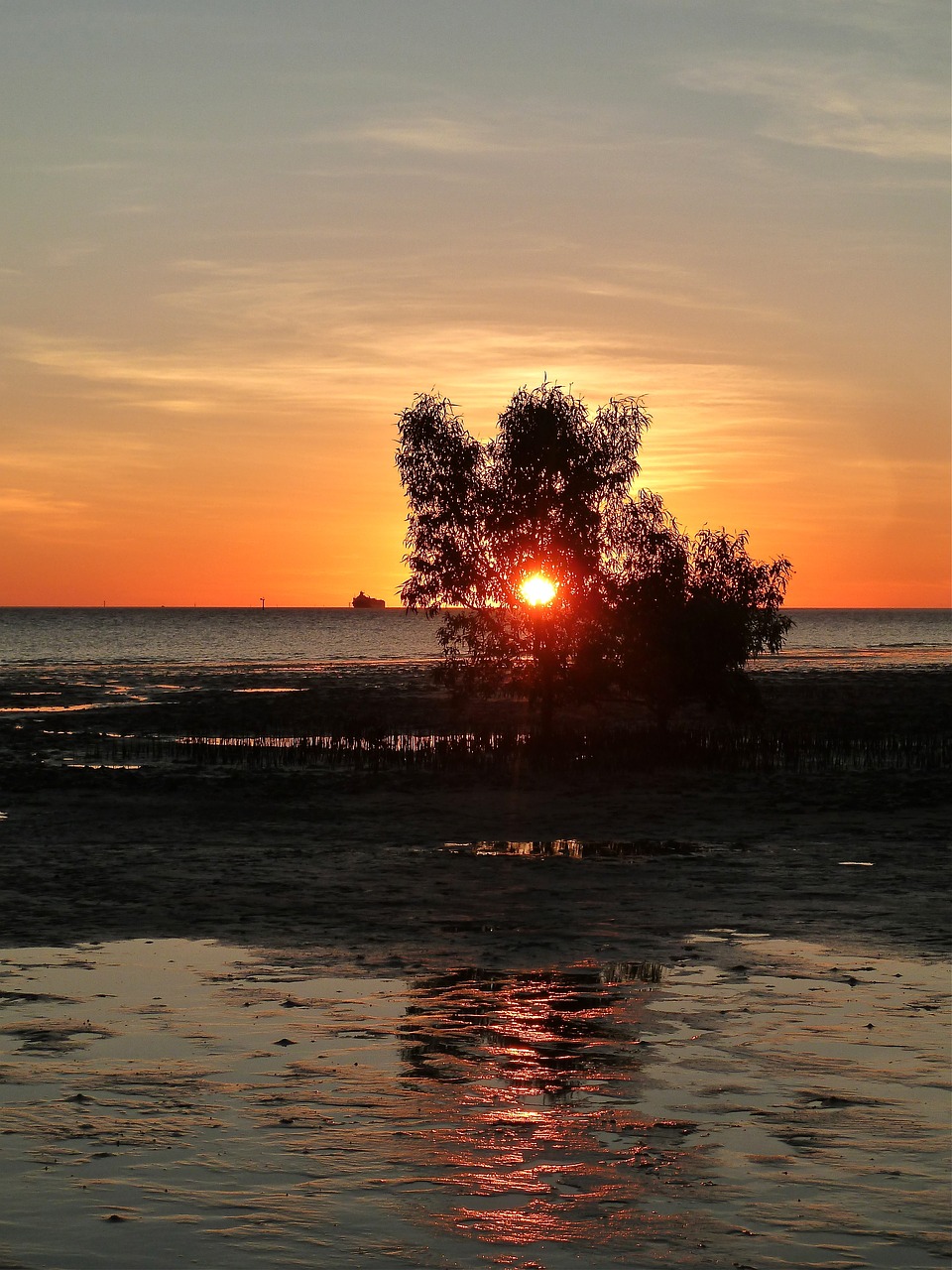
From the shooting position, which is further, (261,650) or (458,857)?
(261,650)

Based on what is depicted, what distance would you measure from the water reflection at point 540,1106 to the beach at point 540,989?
3 cm

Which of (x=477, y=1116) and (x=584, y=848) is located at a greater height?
(x=477, y=1116)

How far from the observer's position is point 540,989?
38.2 ft

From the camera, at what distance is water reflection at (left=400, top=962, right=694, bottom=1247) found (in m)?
6.98

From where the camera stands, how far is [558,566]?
3781 cm

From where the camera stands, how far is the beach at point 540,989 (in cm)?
697

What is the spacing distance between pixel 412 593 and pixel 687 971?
88.5 feet

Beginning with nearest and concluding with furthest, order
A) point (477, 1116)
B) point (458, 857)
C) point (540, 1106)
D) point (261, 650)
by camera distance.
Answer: point (477, 1116), point (540, 1106), point (458, 857), point (261, 650)

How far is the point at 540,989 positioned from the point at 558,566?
26.7 metres

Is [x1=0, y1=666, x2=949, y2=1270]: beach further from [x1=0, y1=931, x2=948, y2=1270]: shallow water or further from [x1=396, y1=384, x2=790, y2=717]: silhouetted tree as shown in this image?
[x1=396, y1=384, x2=790, y2=717]: silhouetted tree

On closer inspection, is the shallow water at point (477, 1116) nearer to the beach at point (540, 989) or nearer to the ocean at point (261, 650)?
the beach at point (540, 989)

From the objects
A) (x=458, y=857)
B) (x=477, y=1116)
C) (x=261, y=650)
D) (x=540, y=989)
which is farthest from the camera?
(x=261, y=650)

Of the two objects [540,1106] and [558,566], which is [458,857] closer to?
[540,1106]

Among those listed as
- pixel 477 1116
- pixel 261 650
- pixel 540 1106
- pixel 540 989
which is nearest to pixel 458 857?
pixel 540 989
